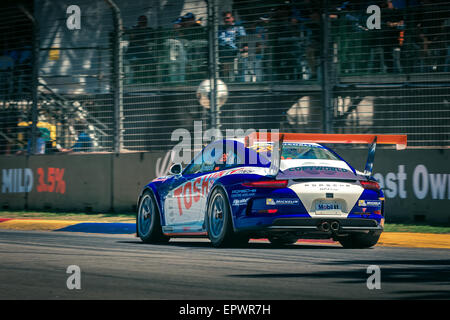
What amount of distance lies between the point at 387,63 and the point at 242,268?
7344mm

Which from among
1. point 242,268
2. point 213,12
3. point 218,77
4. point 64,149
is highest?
point 213,12

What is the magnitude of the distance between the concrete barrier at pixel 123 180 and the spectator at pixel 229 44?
1.97 metres

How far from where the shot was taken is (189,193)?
10.5 m

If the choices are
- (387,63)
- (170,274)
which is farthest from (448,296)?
(387,63)

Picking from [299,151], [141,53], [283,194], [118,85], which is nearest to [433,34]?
[299,151]

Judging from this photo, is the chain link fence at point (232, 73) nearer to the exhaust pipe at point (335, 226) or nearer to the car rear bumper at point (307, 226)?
the car rear bumper at point (307, 226)

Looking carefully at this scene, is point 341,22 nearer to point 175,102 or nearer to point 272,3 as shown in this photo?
point 272,3

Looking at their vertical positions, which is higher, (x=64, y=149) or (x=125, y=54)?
(x=125, y=54)

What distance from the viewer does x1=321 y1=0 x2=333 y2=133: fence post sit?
13625 mm

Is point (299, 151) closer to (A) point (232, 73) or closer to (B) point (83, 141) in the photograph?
(A) point (232, 73)

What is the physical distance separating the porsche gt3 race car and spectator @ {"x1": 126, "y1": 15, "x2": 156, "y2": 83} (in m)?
5.98

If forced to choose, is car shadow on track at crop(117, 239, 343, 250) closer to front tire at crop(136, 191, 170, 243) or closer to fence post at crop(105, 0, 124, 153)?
front tire at crop(136, 191, 170, 243)
